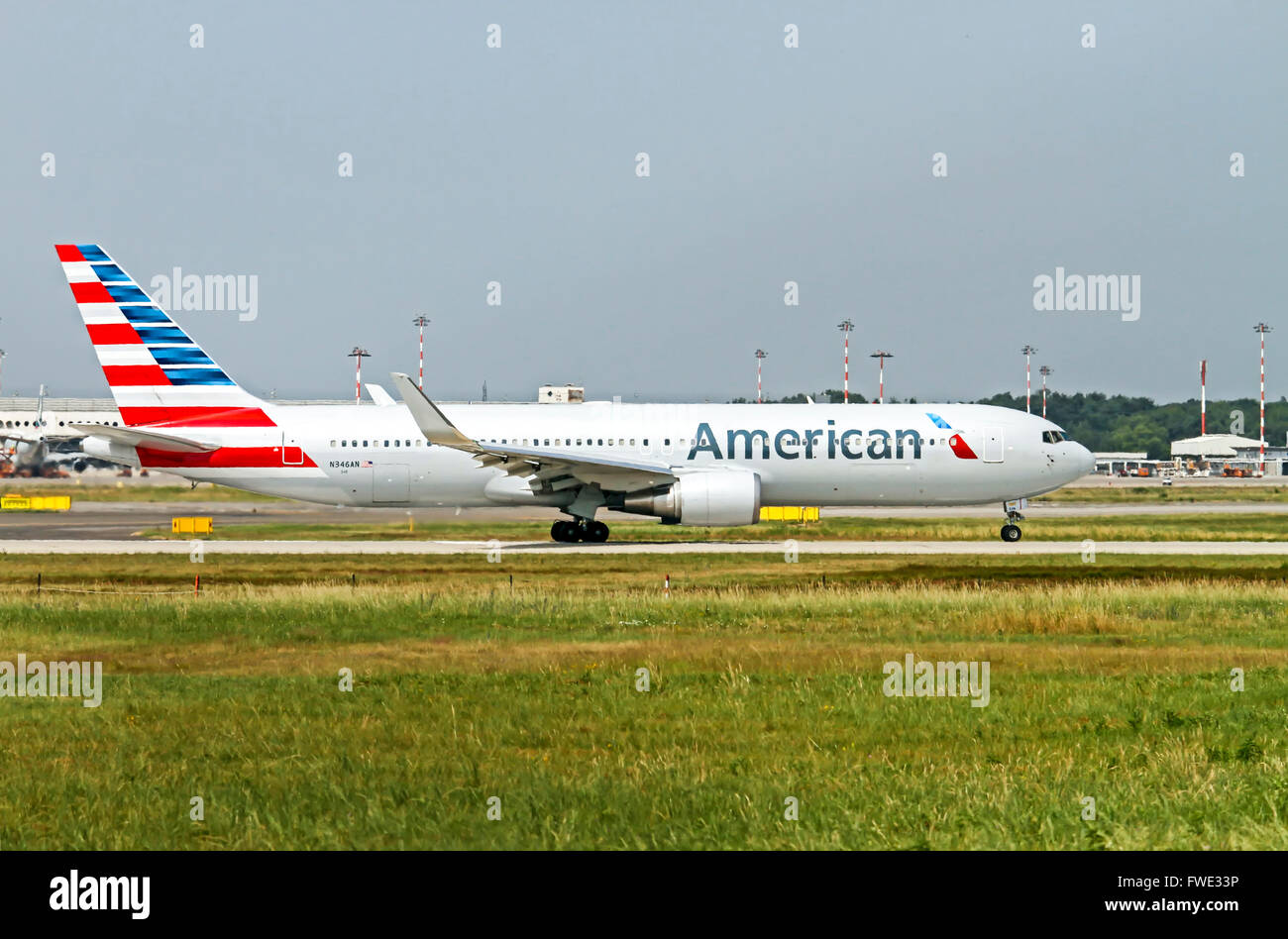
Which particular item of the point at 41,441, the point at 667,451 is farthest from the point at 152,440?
the point at 41,441

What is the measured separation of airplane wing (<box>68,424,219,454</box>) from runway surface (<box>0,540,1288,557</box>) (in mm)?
3043

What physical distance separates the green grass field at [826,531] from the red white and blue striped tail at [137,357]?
17.2ft

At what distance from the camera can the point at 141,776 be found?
1151 centimetres

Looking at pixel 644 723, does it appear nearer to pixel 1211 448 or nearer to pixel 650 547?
pixel 650 547

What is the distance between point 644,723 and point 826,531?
119 ft

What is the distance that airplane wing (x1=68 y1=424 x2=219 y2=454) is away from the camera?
40.6m

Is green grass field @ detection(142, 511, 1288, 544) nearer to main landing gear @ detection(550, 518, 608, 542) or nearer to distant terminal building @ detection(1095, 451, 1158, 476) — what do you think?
main landing gear @ detection(550, 518, 608, 542)

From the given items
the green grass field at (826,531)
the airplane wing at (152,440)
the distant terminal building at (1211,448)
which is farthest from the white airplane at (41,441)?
the distant terminal building at (1211,448)

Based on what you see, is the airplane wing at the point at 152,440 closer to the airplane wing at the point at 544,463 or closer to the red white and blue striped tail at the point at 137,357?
the red white and blue striped tail at the point at 137,357

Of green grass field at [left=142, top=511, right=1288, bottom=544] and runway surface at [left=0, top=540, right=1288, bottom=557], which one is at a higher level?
green grass field at [left=142, top=511, right=1288, bottom=544]

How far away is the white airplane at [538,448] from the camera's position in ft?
136

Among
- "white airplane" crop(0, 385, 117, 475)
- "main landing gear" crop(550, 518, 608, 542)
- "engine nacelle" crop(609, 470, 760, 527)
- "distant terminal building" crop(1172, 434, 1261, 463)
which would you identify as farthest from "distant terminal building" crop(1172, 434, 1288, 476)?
"main landing gear" crop(550, 518, 608, 542)
